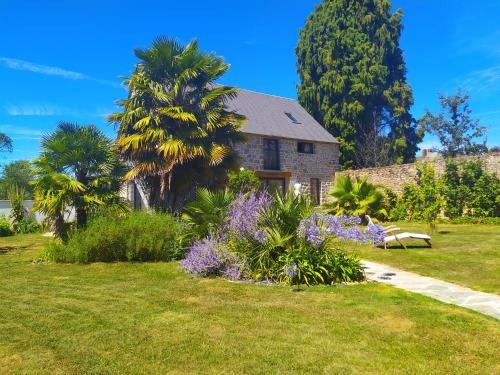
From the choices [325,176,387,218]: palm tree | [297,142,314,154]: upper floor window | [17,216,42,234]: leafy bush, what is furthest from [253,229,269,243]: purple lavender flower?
[297,142,314,154]: upper floor window

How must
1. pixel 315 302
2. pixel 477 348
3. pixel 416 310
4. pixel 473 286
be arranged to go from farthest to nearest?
1. pixel 473 286
2. pixel 315 302
3. pixel 416 310
4. pixel 477 348

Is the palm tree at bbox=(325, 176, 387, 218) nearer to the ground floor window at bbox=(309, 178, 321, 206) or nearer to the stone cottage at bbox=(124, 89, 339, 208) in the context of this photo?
the stone cottage at bbox=(124, 89, 339, 208)

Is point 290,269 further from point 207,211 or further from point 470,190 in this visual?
point 470,190

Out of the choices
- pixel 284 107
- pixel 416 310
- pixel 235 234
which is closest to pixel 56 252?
pixel 235 234

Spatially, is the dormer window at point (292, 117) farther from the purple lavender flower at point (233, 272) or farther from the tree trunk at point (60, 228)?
the purple lavender flower at point (233, 272)

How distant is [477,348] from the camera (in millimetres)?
3801

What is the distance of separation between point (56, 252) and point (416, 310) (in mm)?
8016

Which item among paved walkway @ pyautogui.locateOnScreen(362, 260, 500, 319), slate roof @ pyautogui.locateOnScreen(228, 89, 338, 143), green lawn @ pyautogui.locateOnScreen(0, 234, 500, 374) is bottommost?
paved walkway @ pyautogui.locateOnScreen(362, 260, 500, 319)

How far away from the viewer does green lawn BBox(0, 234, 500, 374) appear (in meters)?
3.47

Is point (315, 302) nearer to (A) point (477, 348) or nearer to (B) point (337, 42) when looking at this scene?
(A) point (477, 348)

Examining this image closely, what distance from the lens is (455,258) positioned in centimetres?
884

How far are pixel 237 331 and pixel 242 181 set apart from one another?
1102 cm

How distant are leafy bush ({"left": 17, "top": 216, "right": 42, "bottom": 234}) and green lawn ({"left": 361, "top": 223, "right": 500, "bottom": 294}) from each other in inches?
625

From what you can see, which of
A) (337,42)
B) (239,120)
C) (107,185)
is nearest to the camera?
(107,185)
